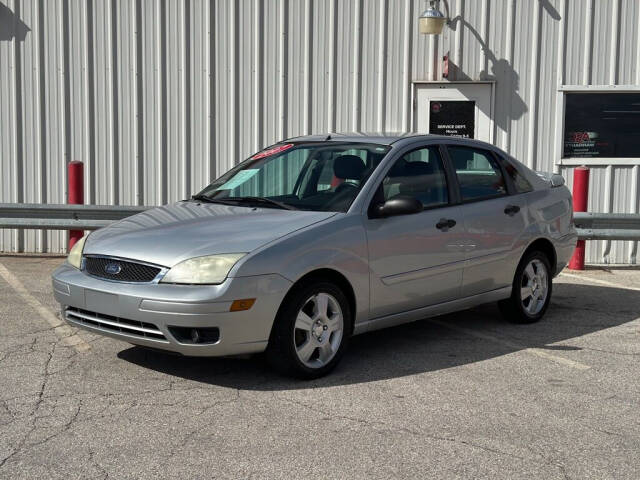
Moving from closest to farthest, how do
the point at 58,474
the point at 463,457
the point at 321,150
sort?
the point at 58,474
the point at 463,457
the point at 321,150

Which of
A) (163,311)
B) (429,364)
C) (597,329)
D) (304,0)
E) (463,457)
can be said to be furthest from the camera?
(304,0)

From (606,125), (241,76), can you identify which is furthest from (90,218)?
(606,125)

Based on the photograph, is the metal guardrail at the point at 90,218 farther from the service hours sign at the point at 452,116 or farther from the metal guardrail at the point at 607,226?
the service hours sign at the point at 452,116

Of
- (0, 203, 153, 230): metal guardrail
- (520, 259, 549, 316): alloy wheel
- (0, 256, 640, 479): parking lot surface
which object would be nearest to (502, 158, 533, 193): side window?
(520, 259, 549, 316): alloy wheel

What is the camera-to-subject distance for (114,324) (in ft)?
17.9

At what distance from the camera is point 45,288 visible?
28.5 feet

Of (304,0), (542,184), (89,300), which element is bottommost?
(89,300)

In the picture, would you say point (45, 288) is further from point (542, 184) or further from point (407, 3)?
point (407, 3)

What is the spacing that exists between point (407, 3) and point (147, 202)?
13.5ft

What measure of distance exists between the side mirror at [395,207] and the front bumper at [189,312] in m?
1.00

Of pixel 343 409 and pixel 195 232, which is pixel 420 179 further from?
pixel 343 409

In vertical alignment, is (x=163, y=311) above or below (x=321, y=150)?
below

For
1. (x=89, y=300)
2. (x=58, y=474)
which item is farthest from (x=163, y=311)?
(x=58, y=474)

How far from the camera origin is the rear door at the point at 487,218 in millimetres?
6781
